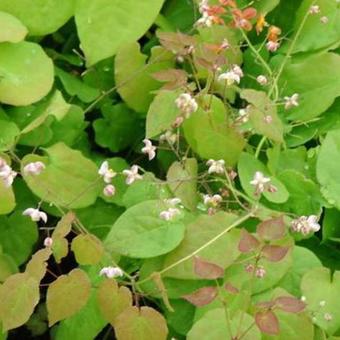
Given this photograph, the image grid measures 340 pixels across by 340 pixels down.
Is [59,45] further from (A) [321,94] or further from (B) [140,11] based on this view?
(A) [321,94]

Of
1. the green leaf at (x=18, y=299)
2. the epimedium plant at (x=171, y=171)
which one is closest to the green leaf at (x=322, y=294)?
the epimedium plant at (x=171, y=171)

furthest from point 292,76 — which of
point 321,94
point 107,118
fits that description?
point 107,118

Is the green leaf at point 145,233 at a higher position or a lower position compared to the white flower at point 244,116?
lower

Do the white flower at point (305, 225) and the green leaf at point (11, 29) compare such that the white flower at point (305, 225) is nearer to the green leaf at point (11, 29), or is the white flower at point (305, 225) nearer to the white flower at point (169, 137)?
the white flower at point (169, 137)

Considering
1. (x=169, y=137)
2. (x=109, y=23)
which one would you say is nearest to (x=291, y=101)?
(x=169, y=137)

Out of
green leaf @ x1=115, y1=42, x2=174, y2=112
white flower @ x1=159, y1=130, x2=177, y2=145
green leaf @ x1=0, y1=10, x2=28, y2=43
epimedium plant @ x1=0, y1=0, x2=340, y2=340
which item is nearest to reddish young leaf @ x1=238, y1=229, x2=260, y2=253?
epimedium plant @ x1=0, y1=0, x2=340, y2=340
